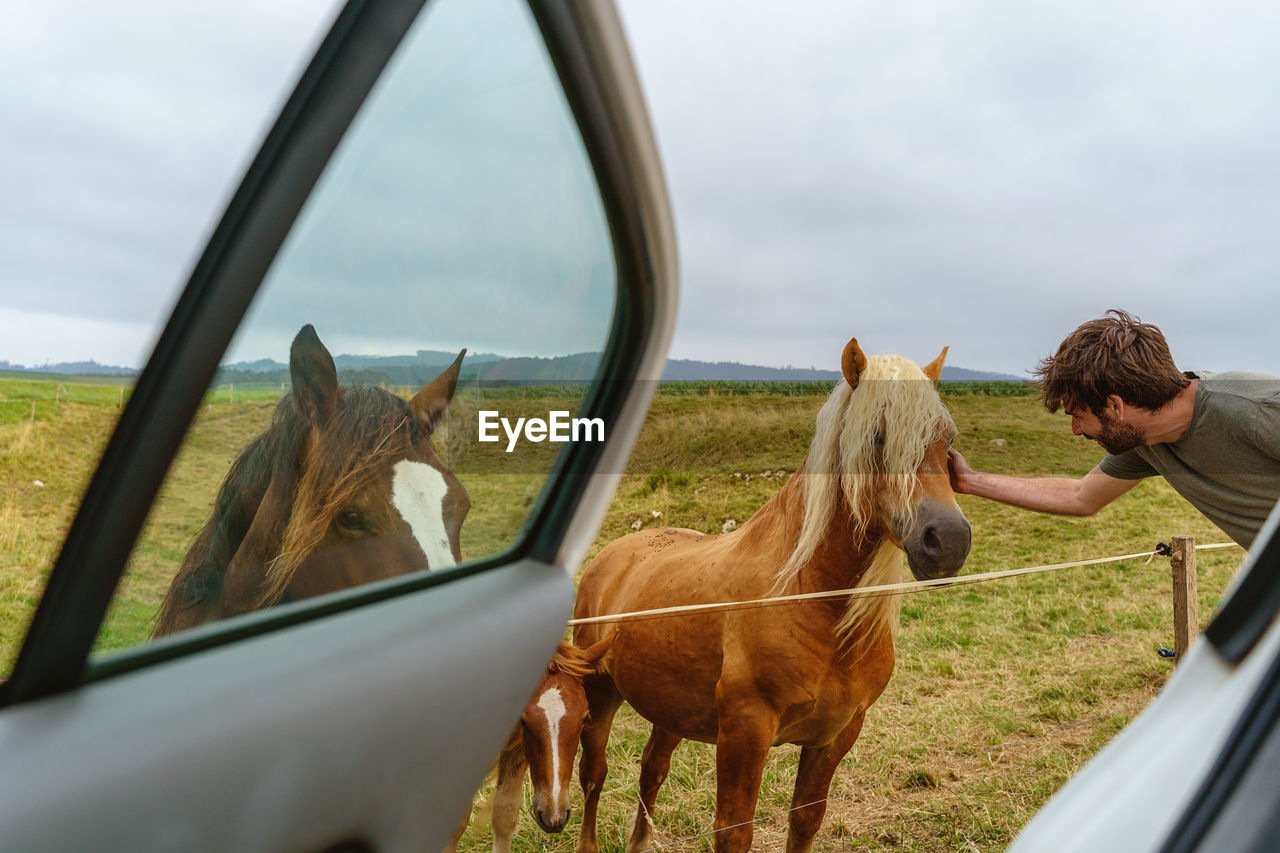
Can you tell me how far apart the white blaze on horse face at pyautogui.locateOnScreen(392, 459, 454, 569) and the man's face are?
1980 millimetres

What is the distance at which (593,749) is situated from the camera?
98.2 inches

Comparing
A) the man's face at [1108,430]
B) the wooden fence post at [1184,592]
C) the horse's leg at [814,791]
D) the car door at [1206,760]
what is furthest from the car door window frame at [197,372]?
the wooden fence post at [1184,592]

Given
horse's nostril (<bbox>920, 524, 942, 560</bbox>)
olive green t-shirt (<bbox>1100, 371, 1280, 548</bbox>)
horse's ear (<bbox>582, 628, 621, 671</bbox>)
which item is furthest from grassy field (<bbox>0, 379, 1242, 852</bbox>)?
horse's nostril (<bbox>920, 524, 942, 560</bbox>)

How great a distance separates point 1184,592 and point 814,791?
6.58ft

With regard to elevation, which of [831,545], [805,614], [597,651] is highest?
[831,545]

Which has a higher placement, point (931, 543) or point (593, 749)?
point (931, 543)

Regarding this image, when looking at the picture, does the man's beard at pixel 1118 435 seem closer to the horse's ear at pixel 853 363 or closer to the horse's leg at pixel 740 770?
the horse's ear at pixel 853 363

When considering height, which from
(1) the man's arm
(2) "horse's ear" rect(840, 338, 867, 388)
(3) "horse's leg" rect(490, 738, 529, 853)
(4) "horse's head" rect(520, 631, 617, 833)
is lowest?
(3) "horse's leg" rect(490, 738, 529, 853)

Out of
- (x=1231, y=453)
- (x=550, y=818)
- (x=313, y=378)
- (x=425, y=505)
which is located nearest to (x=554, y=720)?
(x=550, y=818)

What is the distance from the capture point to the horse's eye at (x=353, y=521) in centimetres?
88

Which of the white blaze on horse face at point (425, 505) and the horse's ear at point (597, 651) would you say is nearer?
the white blaze on horse face at point (425, 505)

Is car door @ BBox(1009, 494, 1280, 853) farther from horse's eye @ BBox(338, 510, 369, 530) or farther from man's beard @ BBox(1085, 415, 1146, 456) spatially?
man's beard @ BBox(1085, 415, 1146, 456)

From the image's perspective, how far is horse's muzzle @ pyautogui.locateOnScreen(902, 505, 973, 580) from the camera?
195 cm

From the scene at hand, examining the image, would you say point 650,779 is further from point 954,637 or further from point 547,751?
point 954,637
